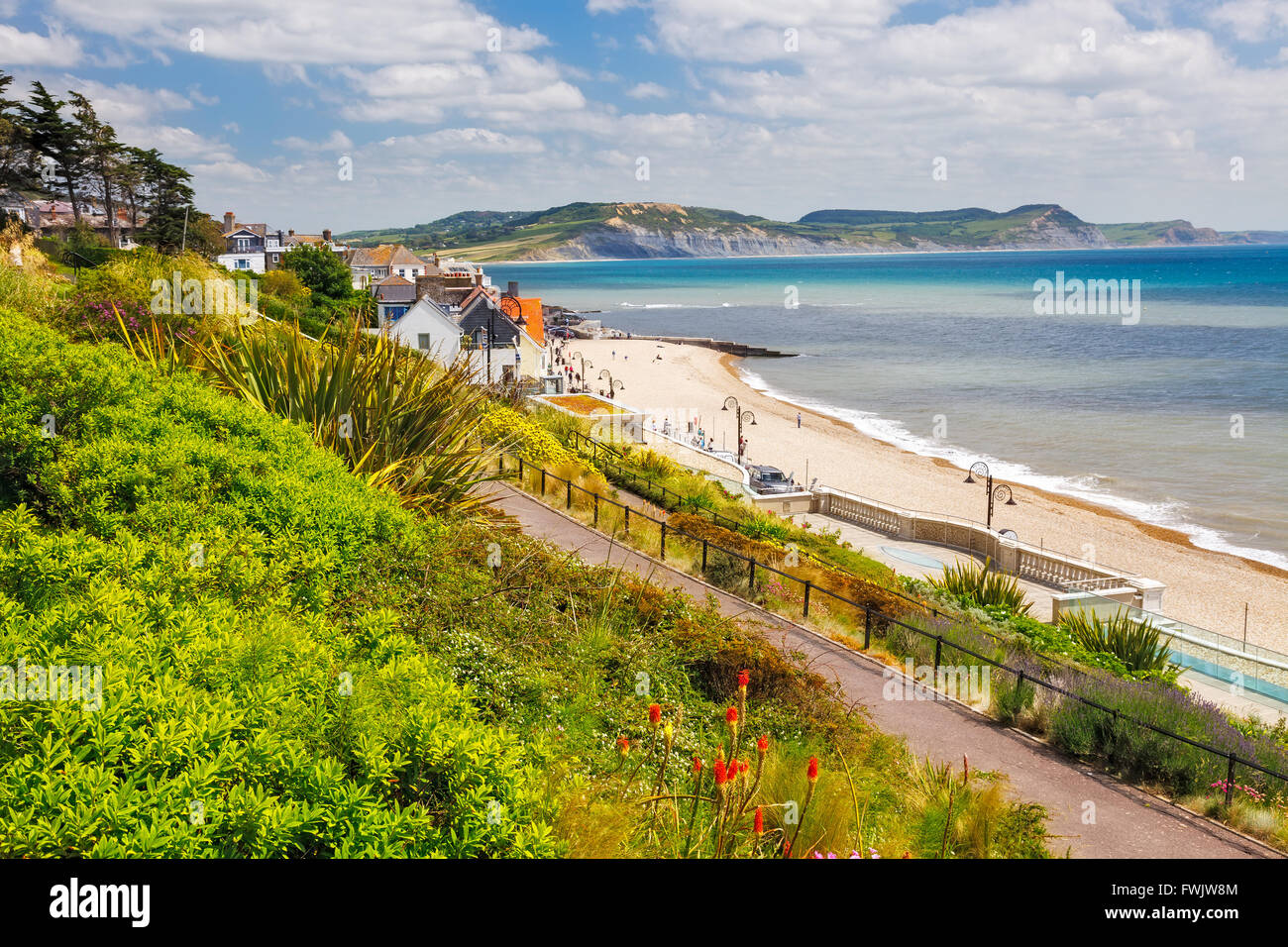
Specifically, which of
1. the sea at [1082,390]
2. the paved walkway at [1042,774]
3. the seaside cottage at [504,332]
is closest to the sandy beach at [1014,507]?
the sea at [1082,390]

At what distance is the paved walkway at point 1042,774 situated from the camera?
8023 millimetres

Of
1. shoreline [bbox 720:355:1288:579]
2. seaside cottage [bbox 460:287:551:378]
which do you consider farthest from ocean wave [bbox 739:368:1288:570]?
seaside cottage [bbox 460:287:551:378]

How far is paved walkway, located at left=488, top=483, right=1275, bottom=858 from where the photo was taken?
8.02m

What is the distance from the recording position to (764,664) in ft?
30.8

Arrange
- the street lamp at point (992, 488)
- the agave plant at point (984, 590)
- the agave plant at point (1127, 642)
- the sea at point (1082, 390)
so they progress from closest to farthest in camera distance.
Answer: the agave plant at point (1127, 642) < the agave plant at point (984, 590) < the street lamp at point (992, 488) < the sea at point (1082, 390)

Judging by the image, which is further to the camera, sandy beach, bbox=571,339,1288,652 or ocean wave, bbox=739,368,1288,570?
ocean wave, bbox=739,368,1288,570

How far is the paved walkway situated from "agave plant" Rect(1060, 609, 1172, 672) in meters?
5.97

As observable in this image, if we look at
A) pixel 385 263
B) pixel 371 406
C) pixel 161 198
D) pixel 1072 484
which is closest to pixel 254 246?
pixel 385 263

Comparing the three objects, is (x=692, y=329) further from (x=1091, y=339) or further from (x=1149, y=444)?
(x=1149, y=444)

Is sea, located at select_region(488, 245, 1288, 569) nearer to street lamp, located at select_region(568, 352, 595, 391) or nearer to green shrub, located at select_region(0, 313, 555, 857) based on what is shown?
street lamp, located at select_region(568, 352, 595, 391)

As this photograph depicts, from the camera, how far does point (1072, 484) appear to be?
4256 centimetres

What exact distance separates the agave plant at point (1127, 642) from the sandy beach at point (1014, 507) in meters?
11.3

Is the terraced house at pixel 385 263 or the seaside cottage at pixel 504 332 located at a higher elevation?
the terraced house at pixel 385 263

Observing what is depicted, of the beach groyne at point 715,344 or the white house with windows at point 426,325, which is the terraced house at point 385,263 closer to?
the beach groyne at point 715,344
